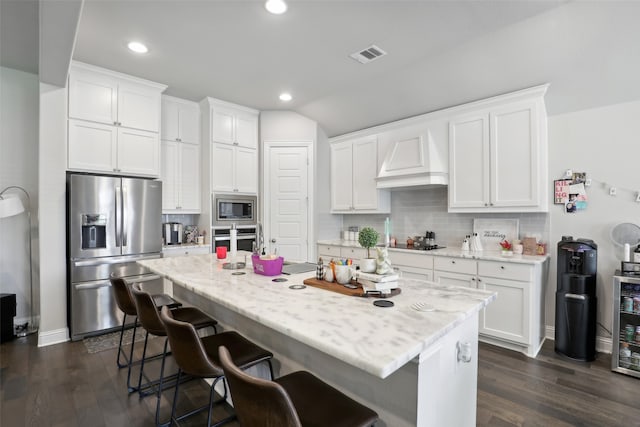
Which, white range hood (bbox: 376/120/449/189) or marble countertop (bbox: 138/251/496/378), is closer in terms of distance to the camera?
marble countertop (bbox: 138/251/496/378)

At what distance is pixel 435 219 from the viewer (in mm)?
4195

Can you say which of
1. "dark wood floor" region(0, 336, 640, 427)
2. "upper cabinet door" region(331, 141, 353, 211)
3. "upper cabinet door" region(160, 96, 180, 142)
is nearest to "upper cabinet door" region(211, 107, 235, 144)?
"upper cabinet door" region(160, 96, 180, 142)

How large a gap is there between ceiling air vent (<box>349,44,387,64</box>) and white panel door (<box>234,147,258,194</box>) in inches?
88.5

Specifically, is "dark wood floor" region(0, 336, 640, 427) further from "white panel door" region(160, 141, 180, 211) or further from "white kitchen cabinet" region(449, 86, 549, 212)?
"white panel door" region(160, 141, 180, 211)

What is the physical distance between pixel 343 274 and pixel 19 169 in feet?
13.7

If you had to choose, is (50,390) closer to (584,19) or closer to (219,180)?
(219,180)

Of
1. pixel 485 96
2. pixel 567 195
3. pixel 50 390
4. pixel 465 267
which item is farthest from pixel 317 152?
pixel 50 390

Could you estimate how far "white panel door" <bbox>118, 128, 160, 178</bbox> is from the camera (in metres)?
3.72

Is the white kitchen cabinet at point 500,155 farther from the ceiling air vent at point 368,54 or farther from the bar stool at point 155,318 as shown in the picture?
the bar stool at point 155,318

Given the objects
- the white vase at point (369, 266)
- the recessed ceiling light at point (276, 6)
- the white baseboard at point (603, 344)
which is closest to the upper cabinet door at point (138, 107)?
the recessed ceiling light at point (276, 6)

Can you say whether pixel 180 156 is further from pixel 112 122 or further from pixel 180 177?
pixel 112 122

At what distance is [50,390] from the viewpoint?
236 centimetres

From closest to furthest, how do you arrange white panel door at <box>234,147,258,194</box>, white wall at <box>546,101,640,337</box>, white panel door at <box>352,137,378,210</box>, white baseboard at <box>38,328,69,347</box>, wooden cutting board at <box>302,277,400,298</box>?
wooden cutting board at <box>302,277,400,298</box>
white wall at <box>546,101,640,337</box>
white baseboard at <box>38,328,69,347</box>
white panel door at <box>352,137,378,210</box>
white panel door at <box>234,147,258,194</box>

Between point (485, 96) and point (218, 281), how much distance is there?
3.35 metres
